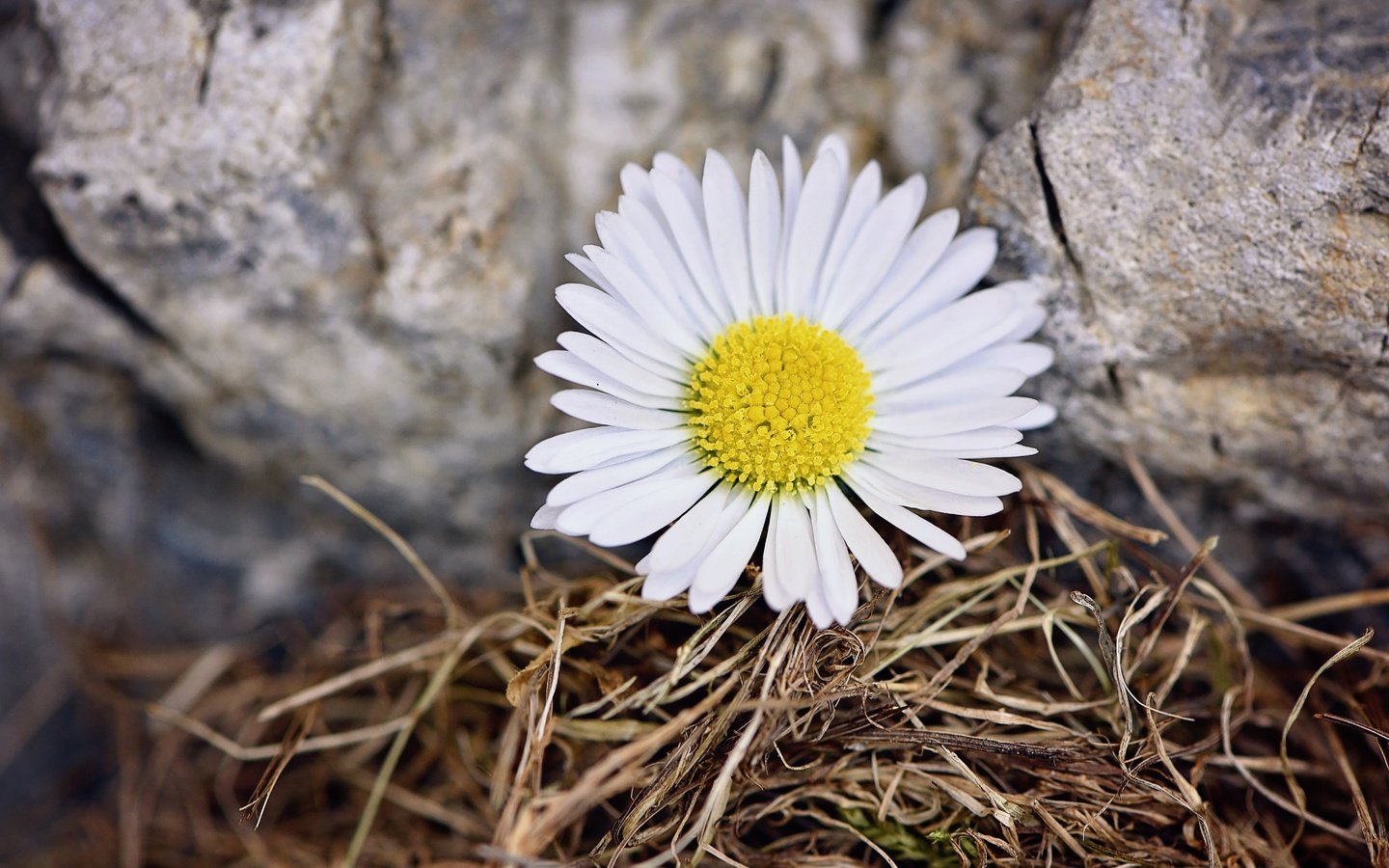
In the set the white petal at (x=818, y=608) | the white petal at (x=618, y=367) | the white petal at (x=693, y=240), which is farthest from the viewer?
the white petal at (x=693, y=240)

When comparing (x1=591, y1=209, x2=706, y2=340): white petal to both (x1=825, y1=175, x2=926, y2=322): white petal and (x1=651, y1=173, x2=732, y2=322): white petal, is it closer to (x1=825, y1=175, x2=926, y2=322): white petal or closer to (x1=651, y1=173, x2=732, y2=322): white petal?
(x1=651, y1=173, x2=732, y2=322): white petal

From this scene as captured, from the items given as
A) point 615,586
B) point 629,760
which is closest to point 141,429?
point 615,586

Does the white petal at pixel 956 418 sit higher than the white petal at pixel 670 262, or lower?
lower

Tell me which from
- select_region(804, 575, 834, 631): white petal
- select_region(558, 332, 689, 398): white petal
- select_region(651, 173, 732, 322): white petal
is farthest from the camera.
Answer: select_region(651, 173, 732, 322): white petal

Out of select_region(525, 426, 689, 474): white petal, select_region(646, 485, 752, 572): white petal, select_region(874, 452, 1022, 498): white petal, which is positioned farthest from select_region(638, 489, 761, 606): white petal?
select_region(874, 452, 1022, 498): white petal

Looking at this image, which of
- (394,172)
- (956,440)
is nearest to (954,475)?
(956,440)

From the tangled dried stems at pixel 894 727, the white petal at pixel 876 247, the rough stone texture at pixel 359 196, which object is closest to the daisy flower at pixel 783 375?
the white petal at pixel 876 247

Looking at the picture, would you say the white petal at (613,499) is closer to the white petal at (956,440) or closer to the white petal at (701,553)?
the white petal at (701,553)
